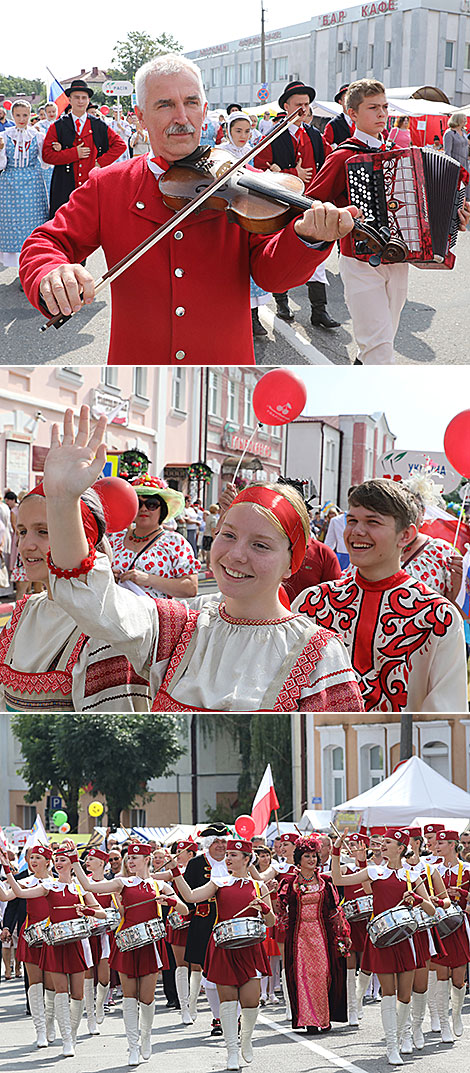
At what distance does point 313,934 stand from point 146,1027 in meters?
0.78

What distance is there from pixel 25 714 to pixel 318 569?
0.98 m

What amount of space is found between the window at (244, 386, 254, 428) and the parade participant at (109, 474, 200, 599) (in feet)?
0.93

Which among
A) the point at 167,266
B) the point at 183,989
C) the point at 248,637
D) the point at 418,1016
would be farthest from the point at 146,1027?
the point at 167,266

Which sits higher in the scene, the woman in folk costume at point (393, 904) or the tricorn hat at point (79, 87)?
the tricorn hat at point (79, 87)

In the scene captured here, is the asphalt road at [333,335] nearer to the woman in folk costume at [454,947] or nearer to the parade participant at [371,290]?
the parade participant at [371,290]

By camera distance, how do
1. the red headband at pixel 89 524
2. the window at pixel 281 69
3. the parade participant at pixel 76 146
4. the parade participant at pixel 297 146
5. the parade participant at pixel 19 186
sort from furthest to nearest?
the parade participant at pixel 19 186, the parade participant at pixel 76 146, the window at pixel 281 69, the parade participant at pixel 297 146, the red headband at pixel 89 524

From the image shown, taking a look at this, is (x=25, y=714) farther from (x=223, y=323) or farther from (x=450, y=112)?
(x=450, y=112)

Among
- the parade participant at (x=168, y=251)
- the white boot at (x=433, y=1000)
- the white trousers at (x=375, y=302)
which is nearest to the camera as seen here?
the parade participant at (x=168, y=251)

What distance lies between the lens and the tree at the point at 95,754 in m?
3.15

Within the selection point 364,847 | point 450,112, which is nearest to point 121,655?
point 364,847

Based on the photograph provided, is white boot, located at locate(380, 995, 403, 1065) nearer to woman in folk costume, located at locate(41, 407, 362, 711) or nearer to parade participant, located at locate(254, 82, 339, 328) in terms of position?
woman in folk costume, located at locate(41, 407, 362, 711)

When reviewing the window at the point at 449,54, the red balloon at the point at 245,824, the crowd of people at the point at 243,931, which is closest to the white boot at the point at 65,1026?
the crowd of people at the point at 243,931

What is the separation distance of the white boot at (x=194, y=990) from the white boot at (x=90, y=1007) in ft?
1.13

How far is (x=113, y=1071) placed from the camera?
322 cm
